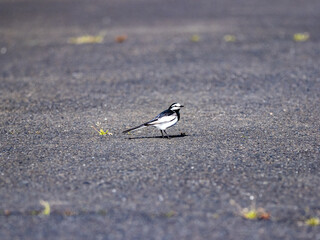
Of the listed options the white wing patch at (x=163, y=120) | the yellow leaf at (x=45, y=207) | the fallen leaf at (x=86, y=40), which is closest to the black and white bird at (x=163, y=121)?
the white wing patch at (x=163, y=120)

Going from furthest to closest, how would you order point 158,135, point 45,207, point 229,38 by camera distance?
point 229,38
point 158,135
point 45,207

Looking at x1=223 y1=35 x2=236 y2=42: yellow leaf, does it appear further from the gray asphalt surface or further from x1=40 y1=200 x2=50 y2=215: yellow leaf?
x1=40 y1=200 x2=50 y2=215: yellow leaf

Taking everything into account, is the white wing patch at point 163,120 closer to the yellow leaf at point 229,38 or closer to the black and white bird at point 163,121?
the black and white bird at point 163,121

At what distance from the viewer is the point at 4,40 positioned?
1748 centimetres

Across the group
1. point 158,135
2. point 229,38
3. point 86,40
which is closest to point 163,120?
point 158,135

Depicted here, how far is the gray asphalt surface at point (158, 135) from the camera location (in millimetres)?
5164

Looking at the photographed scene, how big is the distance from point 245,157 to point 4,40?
13454 millimetres

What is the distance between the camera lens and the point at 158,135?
804 cm

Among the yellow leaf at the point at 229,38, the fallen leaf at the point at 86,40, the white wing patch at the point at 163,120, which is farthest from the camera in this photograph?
the fallen leaf at the point at 86,40

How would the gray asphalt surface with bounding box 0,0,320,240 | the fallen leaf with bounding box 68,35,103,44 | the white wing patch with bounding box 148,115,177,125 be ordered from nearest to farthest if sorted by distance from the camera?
the gray asphalt surface with bounding box 0,0,320,240
the white wing patch with bounding box 148,115,177,125
the fallen leaf with bounding box 68,35,103,44

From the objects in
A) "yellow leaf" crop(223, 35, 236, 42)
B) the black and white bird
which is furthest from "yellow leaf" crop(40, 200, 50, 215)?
"yellow leaf" crop(223, 35, 236, 42)

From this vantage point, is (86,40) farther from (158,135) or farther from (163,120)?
(163,120)

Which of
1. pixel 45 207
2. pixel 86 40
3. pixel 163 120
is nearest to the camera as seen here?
pixel 45 207

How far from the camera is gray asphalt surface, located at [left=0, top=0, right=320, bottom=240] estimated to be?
16.9 ft
